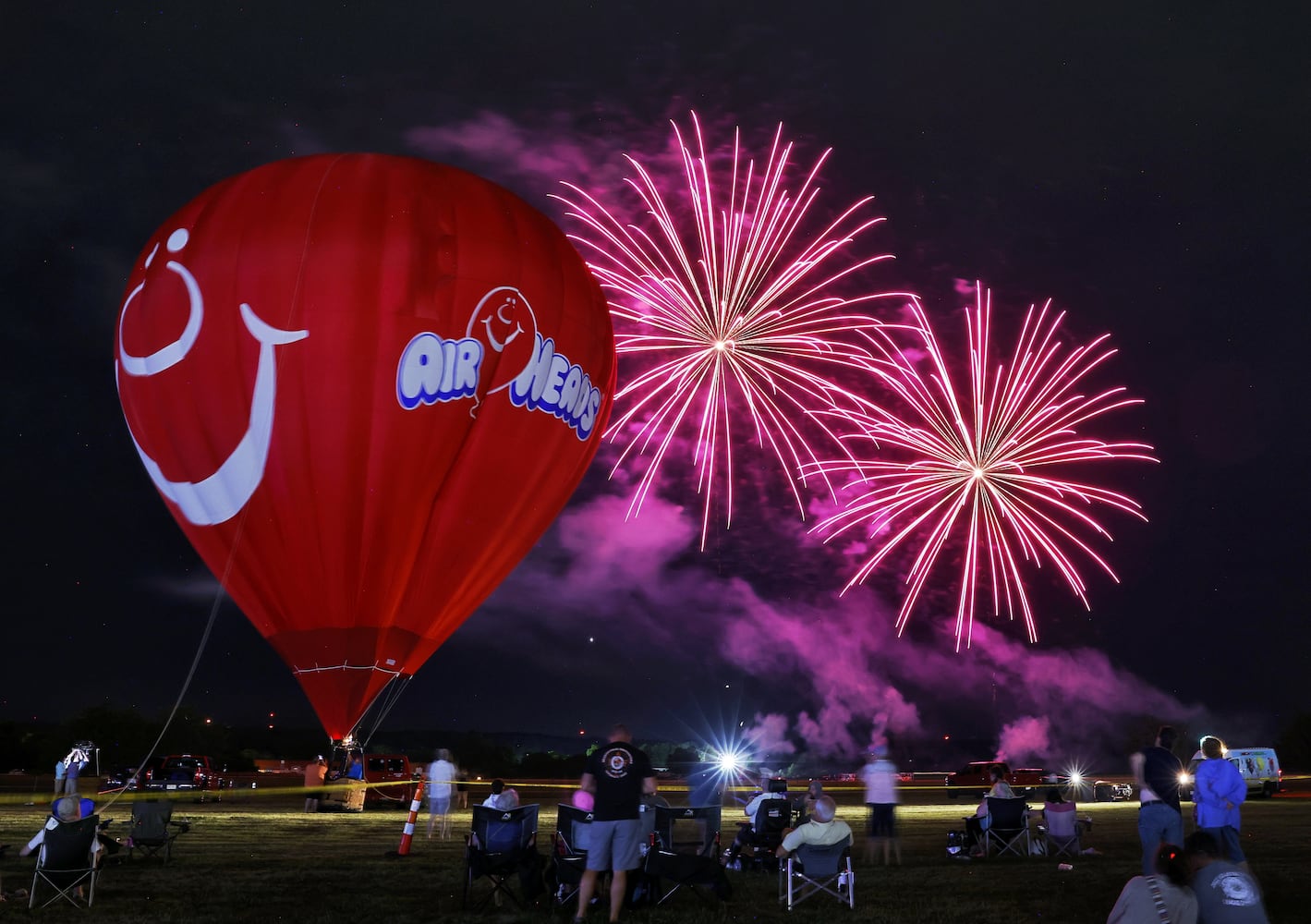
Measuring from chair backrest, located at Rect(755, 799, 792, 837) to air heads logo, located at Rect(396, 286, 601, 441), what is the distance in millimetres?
8645

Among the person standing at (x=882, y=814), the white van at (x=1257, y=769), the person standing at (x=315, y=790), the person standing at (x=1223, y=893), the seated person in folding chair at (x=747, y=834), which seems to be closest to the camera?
the person standing at (x=1223, y=893)

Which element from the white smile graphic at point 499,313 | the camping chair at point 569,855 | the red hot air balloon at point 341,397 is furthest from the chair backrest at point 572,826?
the white smile graphic at point 499,313

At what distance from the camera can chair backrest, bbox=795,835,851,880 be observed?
11117mm

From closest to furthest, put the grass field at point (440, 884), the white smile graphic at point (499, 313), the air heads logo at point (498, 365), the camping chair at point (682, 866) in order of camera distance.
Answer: the grass field at point (440, 884)
the camping chair at point (682, 866)
the air heads logo at point (498, 365)
the white smile graphic at point (499, 313)

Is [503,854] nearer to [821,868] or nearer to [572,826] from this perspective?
[572,826]

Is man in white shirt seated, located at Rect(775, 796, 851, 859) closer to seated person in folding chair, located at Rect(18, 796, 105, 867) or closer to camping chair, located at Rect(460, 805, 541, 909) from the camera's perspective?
camping chair, located at Rect(460, 805, 541, 909)

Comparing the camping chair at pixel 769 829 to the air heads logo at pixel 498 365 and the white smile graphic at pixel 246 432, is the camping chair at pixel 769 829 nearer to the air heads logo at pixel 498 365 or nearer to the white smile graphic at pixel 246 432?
the air heads logo at pixel 498 365

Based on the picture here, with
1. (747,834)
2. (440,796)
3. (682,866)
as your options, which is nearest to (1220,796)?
(682,866)

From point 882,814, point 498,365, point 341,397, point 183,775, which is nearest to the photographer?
point 882,814

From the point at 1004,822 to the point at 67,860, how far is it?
459 inches

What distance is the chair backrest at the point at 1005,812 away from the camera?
52.4 feet

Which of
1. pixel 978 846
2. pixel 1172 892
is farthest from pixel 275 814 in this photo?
pixel 1172 892

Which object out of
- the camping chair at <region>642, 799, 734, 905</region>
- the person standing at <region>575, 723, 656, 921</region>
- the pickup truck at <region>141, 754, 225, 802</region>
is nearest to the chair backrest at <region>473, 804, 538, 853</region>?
the person standing at <region>575, 723, 656, 921</region>

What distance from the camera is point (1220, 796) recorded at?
11.0 meters
